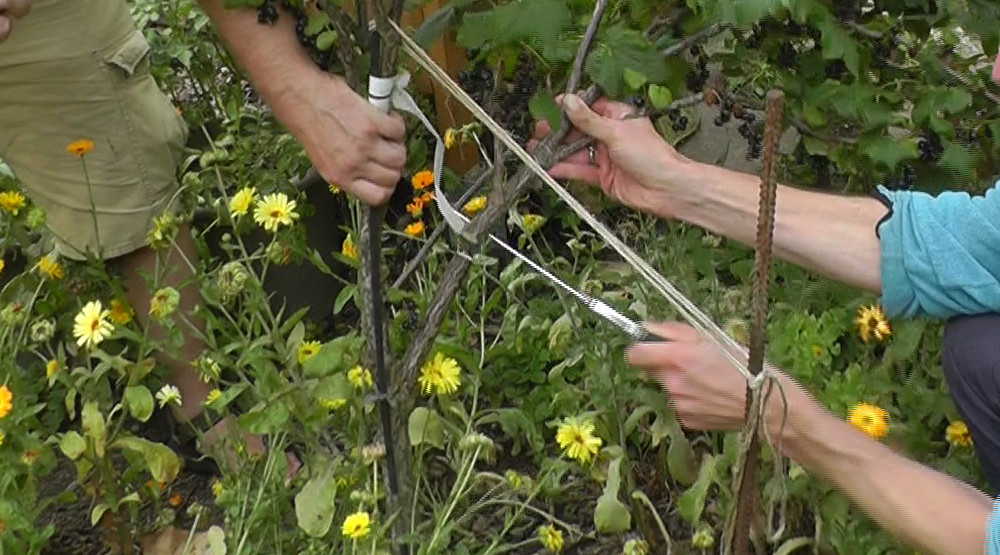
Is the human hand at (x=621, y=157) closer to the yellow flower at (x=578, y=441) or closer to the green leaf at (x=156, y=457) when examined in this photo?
the yellow flower at (x=578, y=441)

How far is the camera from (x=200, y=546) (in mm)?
1609

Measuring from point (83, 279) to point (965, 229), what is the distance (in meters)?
1.32

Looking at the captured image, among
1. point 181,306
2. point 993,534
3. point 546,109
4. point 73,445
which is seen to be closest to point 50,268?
point 181,306

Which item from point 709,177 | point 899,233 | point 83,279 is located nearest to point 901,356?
point 899,233

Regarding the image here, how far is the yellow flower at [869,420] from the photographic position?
49.9 inches

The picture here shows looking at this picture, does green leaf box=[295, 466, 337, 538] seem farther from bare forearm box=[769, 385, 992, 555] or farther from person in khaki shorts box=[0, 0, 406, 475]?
bare forearm box=[769, 385, 992, 555]

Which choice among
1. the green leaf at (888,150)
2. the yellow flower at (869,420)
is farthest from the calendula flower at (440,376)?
the green leaf at (888,150)

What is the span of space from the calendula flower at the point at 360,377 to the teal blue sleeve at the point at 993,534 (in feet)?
2.31

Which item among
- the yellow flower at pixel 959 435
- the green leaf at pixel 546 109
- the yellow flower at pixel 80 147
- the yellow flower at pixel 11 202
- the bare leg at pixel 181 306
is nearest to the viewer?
the green leaf at pixel 546 109

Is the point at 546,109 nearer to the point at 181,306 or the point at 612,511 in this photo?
the point at 612,511

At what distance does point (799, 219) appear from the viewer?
1416mm

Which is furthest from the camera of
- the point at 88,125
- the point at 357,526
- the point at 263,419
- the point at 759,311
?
the point at 88,125

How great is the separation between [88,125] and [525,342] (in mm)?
780

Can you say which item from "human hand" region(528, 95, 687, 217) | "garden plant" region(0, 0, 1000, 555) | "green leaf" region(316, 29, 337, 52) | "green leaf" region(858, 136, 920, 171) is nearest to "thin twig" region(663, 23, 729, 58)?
"garden plant" region(0, 0, 1000, 555)
